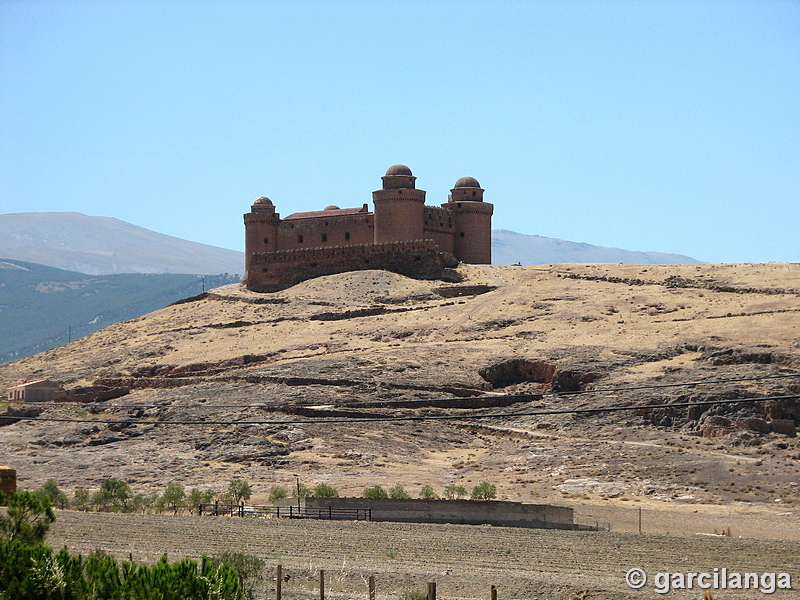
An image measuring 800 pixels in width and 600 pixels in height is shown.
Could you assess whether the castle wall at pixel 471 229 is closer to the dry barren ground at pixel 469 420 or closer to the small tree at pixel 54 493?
the dry barren ground at pixel 469 420

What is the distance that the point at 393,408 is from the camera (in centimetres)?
5166

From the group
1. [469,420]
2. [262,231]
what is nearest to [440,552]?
[469,420]

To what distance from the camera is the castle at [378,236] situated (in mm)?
77062

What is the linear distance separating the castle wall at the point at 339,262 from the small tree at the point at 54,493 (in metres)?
38.1

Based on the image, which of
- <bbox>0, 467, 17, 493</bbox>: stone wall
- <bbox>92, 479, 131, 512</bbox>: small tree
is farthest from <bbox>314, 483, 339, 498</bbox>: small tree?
<bbox>0, 467, 17, 493</bbox>: stone wall

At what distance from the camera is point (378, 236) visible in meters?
78.5

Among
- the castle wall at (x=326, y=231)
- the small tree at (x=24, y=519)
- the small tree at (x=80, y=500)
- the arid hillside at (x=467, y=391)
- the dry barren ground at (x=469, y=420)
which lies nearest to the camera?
the small tree at (x=24, y=519)

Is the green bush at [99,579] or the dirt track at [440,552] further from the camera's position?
the dirt track at [440,552]

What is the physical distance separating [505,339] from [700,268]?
1942 cm

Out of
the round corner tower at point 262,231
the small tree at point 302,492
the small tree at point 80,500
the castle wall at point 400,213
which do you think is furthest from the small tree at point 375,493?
the round corner tower at point 262,231

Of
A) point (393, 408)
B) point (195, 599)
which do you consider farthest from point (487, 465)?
point (195, 599)

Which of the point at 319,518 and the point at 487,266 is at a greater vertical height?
the point at 487,266

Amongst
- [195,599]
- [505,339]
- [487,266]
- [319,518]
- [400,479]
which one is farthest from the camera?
[487,266]

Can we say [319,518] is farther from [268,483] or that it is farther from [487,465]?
[487,465]
